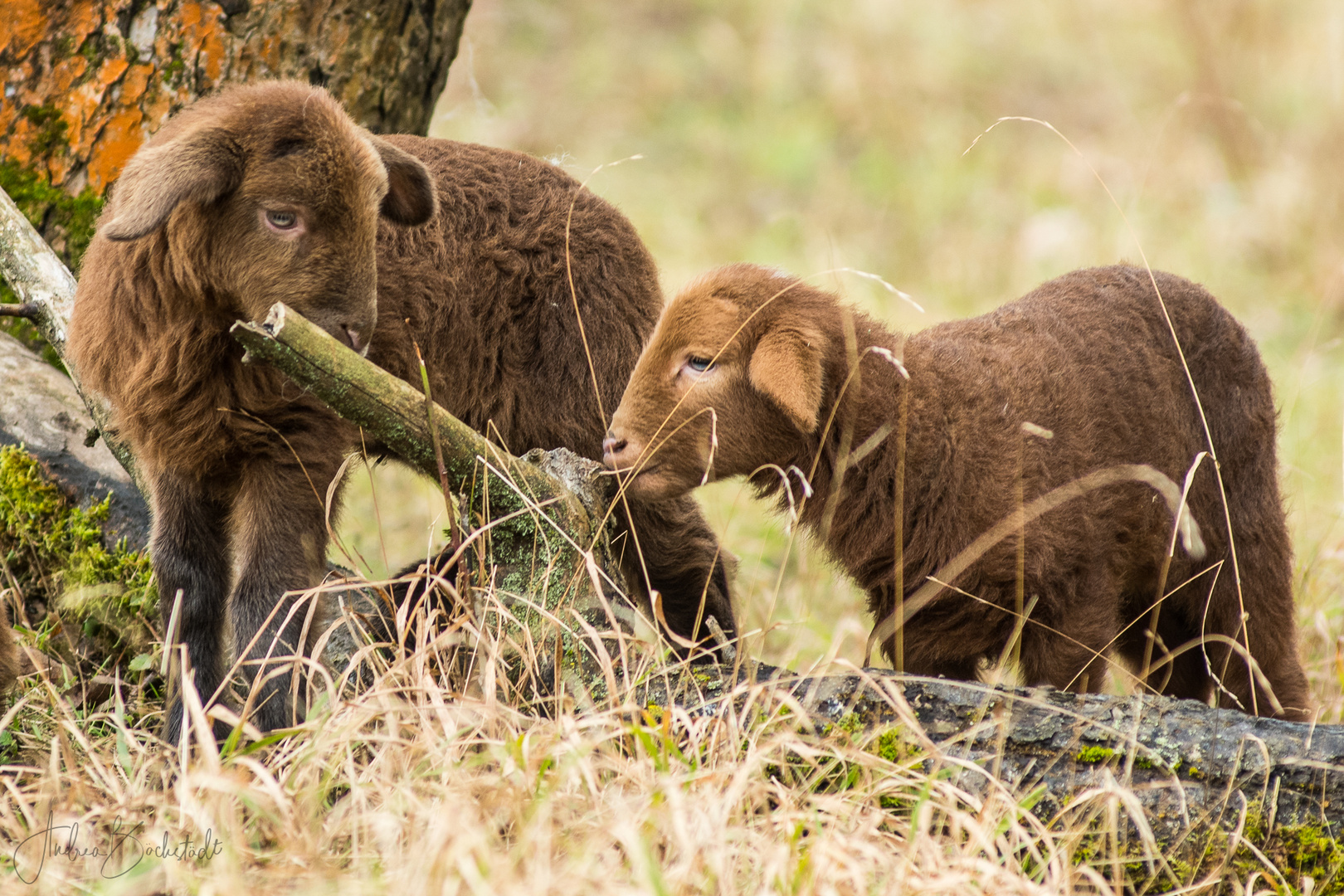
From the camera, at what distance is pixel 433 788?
2.61 meters

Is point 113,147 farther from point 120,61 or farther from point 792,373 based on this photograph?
point 792,373

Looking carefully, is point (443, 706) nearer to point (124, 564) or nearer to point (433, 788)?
point (433, 788)

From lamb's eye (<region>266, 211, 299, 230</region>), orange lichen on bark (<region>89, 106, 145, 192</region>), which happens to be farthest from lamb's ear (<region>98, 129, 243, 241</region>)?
orange lichen on bark (<region>89, 106, 145, 192</region>)

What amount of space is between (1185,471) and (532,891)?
2803 millimetres

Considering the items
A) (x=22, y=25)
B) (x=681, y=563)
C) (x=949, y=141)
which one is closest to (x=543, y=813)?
(x=681, y=563)

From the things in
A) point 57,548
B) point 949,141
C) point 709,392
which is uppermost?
point 949,141

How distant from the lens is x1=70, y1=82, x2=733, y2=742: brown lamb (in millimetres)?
3363

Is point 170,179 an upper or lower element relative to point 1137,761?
upper

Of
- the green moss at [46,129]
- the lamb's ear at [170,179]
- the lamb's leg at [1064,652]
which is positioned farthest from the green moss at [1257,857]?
the green moss at [46,129]

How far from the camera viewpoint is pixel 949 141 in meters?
13.3

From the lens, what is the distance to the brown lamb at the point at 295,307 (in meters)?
3.36

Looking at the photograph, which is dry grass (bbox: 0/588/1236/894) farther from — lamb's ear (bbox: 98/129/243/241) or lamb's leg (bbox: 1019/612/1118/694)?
lamb's ear (bbox: 98/129/243/241)

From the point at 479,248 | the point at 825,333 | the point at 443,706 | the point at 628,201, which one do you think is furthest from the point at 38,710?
the point at 628,201

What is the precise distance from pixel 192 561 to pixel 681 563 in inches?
69.4
